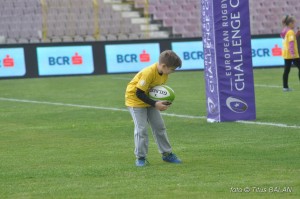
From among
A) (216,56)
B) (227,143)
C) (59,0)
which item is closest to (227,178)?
(227,143)

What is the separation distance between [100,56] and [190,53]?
3.02 meters

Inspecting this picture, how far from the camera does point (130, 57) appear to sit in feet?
98.7

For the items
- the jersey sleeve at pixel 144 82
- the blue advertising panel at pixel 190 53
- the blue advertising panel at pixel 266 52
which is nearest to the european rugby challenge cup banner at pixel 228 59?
the jersey sleeve at pixel 144 82

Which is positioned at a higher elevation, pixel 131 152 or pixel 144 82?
pixel 144 82

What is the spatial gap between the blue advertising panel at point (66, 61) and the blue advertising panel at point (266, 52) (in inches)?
215

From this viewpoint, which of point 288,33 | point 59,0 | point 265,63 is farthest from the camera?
point 59,0

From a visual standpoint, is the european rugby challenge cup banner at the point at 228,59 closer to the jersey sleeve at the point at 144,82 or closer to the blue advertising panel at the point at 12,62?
the jersey sleeve at the point at 144,82

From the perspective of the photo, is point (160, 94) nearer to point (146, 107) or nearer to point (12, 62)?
point (146, 107)

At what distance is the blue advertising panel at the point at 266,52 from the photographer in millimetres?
30312

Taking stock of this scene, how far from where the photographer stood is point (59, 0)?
110 feet

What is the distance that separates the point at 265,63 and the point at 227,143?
18068mm

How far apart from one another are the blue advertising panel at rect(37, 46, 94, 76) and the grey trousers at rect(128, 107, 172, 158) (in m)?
18.6

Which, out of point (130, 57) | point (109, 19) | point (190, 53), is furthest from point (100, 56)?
point (109, 19)

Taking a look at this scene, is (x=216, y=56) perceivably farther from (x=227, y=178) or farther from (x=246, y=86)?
(x=227, y=178)
